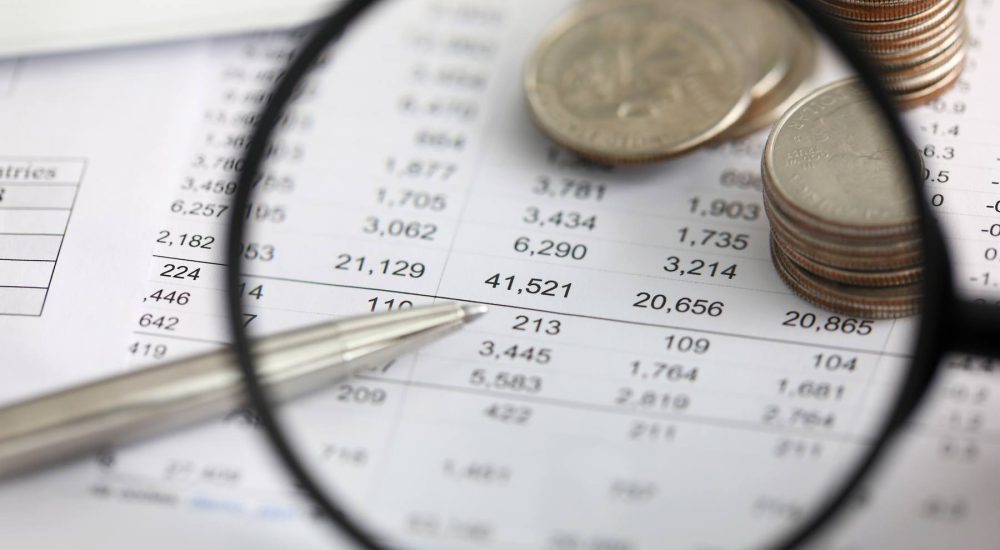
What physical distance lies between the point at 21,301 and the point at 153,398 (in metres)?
0.16

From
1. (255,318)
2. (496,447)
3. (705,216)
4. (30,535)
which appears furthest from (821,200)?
(30,535)

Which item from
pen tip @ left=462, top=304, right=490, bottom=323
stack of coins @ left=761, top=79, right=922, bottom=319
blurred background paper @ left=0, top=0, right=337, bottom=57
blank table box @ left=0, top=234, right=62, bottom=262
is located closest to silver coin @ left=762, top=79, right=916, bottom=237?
stack of coins @ left=761, top=79, right=922, bottom=319

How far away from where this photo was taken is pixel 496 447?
58 centimetres

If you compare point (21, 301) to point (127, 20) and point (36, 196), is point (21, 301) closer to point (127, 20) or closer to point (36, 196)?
point (36, 196)

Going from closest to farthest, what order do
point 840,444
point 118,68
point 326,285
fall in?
1. point 840,444
2. point 326,285
3. point 118,68

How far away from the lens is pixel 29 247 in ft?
2.23

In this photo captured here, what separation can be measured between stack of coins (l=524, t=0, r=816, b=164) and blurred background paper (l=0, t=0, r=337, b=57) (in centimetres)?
20

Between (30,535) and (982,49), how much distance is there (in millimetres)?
699

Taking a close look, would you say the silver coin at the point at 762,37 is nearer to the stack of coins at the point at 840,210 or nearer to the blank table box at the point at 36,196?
the stack of coins at the point at 840,210

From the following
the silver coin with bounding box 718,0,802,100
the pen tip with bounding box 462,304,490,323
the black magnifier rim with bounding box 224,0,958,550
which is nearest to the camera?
the black magnifier rim with bounding box 224,0,958,550

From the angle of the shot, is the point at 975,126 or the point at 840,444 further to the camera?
the point at 975,126

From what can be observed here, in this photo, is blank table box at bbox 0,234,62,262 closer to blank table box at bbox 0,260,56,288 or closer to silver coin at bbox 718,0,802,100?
blank table box at bbox 0,260,56,288

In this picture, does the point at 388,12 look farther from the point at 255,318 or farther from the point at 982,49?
the point at 982,49

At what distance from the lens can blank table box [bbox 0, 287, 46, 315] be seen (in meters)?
0.65
